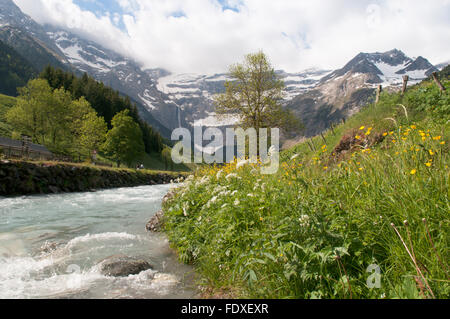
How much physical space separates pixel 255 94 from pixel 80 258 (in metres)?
A: 22.4

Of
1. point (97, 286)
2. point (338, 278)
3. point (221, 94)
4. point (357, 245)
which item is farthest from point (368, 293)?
point (221, 94)

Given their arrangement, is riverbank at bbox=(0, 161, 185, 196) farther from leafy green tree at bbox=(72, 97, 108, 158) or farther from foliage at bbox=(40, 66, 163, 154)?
foliage at bbox=(40, 66, 163, 154)

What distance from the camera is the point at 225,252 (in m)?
3.75

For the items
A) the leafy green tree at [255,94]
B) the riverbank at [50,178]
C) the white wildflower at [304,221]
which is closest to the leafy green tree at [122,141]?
the riverbank at [50,178]

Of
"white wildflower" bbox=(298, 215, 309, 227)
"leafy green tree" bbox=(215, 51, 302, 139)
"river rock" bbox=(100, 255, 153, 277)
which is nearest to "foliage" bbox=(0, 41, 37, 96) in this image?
"leafy green tree" bbox=(215, 51, 302, 139)

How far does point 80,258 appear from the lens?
5367 mm

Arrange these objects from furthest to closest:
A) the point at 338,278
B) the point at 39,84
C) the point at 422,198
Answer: the point at 39,84
the point at 422,198
the point at 338,278

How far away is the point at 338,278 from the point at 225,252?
1.70 meters

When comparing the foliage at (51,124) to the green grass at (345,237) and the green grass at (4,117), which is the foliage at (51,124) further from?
the green grass at (345,237)

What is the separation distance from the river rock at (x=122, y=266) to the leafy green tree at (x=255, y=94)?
21.2 meters

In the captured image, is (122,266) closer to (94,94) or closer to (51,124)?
(51,124)

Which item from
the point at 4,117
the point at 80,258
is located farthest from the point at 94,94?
the point at 80,258

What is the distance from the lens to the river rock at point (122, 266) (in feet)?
14.8
